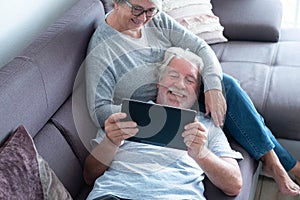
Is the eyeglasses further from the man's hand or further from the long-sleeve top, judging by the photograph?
the man's hand

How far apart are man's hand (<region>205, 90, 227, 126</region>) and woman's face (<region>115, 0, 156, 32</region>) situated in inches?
15.8

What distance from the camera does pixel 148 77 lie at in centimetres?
183

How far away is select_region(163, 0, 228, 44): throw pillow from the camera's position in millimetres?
2428

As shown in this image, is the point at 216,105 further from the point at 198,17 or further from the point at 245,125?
the point at 198,17

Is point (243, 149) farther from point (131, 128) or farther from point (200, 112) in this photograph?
point (131, 128)

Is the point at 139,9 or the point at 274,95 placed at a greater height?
the point at 139,9

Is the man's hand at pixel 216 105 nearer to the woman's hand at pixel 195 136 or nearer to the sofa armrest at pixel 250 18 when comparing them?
the woman's hand at pixel 195 136

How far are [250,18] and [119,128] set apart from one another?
1.43 metres

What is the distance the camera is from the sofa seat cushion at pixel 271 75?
206 cm

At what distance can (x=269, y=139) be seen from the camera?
188cm

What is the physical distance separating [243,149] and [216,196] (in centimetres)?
33

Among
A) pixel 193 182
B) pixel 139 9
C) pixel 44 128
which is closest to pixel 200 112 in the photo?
pixel 193 182

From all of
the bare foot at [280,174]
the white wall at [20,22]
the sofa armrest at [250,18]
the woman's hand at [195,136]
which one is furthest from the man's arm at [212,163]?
the sofa armrest at [250,18]

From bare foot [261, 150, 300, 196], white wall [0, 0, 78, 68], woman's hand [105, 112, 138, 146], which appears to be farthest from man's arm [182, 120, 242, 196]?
white wall [0, 0, 78, 68]
